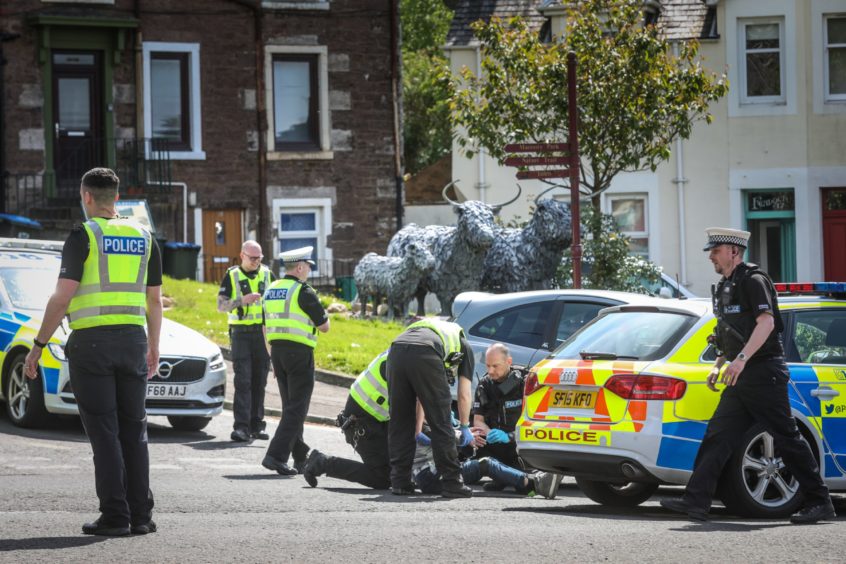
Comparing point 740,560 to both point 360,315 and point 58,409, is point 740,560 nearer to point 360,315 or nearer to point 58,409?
point 58,409

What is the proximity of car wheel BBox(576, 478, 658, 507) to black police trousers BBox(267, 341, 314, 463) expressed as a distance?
9.03 feet

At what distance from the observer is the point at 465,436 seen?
11.4 metres

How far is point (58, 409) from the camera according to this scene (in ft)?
47.3

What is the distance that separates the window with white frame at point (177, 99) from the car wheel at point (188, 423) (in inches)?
588

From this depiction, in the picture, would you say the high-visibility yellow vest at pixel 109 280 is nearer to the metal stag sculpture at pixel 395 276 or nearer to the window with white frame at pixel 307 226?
the metal stag sculpture at pixel 395 276

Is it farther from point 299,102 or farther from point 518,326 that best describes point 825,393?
point 299,102

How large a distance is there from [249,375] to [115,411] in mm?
6574

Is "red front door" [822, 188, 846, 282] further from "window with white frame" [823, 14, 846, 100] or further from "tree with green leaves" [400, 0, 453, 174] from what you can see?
"tree with green leaves" [400, 0, 453, 174]

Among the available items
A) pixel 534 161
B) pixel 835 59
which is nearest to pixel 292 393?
pixel 534 161

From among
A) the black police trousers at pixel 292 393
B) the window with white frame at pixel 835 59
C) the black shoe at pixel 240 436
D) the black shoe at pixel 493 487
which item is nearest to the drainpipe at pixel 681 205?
the window with white frame at pixel 835 59

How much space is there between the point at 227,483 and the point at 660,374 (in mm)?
3709

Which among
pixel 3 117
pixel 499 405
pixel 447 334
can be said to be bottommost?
pixel 499 405

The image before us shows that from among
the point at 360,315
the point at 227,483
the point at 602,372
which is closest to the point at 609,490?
the point at 602,372

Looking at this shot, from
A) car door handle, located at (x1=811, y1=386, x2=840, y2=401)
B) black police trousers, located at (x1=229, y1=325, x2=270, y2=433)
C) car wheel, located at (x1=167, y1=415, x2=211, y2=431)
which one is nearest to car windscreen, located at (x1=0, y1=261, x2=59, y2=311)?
car wheel, located at (x1=167, y1=415, x2=211, y2=431)
